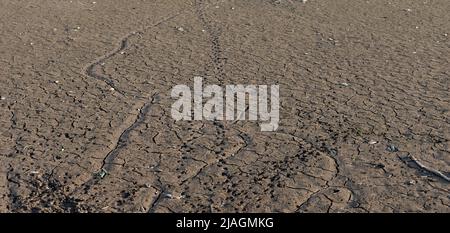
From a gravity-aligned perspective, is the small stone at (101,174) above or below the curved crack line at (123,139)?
below

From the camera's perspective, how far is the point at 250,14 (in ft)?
30.1

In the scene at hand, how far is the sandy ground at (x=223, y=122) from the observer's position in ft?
14.4

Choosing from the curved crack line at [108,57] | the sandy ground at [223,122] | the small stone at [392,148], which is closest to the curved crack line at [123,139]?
the sandy ground at [223,122]

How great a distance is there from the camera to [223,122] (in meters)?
5.52

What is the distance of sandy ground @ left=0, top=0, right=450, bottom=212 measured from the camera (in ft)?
14.4

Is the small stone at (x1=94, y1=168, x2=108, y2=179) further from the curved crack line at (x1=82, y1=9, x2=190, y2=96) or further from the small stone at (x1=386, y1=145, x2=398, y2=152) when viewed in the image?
the small stone at (x1=386, y1=145, x2=398, y2=152)

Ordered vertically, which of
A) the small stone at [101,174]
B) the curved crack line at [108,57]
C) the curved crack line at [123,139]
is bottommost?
the small stone at [101,174]

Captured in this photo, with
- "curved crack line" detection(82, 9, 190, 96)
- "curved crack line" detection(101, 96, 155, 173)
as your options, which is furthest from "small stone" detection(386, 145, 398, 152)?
"curved crack line" detection(82, 9, 190, 96)

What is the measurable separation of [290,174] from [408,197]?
33.8 inches

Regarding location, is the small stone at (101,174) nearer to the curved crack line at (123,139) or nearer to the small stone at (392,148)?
the curved crack line at (123,139)

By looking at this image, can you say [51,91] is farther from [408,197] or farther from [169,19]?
[408,197]

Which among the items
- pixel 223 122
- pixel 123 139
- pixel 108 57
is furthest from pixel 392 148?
pixel 108 57

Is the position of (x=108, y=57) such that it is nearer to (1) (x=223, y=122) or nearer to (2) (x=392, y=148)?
(1) (x=223, y=122)
